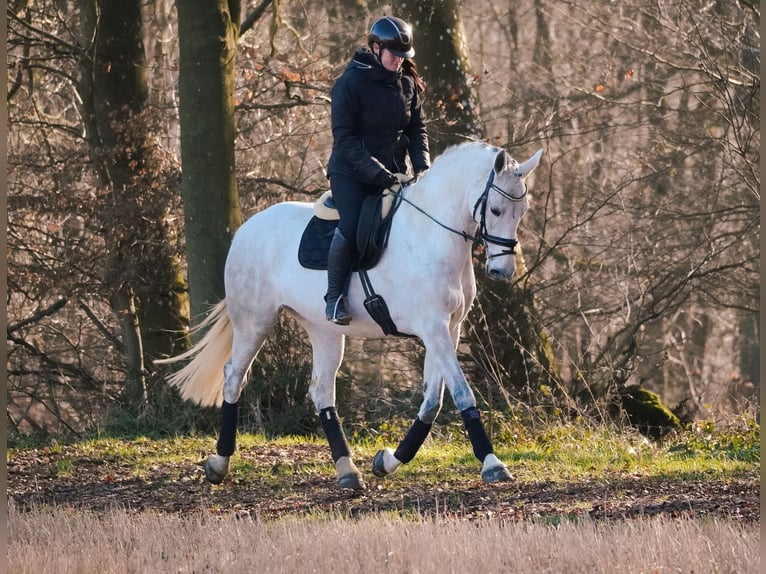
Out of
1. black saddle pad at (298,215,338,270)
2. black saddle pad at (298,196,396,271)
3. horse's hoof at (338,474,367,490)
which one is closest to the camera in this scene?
black saddle pad at (298,196,396,271)

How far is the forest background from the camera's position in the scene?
1216 cm

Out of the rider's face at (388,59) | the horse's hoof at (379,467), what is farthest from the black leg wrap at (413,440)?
the rider's face at (388,59)

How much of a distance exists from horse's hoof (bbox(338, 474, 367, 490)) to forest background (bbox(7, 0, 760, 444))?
303 cm

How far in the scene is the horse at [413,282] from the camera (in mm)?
7219

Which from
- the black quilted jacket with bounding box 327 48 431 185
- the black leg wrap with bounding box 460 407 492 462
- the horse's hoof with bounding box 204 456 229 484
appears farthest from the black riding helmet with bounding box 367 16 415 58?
the horse's hoof with bounding box 204 456 229 484

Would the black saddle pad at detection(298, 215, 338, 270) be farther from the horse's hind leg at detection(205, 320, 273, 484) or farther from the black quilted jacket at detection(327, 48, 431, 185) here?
the horse's hind leg at detection(205, 320, 273, 484)

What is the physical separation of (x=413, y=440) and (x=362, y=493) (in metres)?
0.49

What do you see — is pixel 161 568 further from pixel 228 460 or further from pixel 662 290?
pixel 662 290

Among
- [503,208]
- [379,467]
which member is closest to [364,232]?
[503,208]

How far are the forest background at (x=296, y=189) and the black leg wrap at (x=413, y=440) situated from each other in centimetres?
294

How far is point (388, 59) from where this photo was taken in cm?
759

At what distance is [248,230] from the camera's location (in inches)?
348

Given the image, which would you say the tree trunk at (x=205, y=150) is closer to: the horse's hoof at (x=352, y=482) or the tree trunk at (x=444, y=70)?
the tree trunk at (x=444, y=70)

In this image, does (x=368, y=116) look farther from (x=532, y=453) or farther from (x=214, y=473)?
(x=532, y=453)
